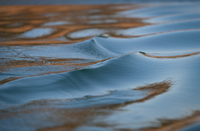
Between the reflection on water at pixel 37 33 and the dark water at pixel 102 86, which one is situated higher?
the reflection on water at pixel 37 33

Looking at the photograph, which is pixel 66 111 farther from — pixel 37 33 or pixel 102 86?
pixel 37 33

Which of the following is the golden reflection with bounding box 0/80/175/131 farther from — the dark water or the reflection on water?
the reflection on water

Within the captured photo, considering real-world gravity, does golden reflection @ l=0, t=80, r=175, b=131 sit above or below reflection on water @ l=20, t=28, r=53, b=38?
below

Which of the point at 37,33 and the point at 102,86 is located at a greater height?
the point at 37,33

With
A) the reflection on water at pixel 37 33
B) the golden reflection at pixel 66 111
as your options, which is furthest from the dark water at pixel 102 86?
the reflection on water at pixel 37 33

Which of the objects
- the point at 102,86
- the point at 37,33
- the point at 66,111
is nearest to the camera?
the point at 66,111

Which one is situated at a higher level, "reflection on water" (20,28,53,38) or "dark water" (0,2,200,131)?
"reflection on water" (20,28,53,38)

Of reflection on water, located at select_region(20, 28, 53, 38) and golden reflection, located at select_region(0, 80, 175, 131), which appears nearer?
golden reflection, located at select_region(0, 80, 175, 131)

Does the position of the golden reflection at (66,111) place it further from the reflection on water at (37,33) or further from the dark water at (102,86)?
the reflection on water at (37,33)

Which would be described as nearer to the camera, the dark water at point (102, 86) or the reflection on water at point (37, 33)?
the dark water at point (102, 86)

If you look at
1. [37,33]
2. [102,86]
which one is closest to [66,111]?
[102,86]

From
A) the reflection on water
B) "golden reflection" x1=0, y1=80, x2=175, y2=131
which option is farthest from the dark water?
the reflection on water
